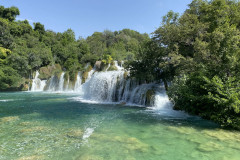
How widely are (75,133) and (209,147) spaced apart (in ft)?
16.0

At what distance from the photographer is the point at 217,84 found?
6562mm

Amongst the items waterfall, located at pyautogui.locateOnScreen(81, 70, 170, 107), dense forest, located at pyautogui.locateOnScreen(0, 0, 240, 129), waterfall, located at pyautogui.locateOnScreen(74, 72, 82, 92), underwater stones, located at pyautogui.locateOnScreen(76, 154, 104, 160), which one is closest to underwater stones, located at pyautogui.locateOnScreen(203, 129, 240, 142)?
dense forest, located at pyautogui.locateOnScreen(0, 0, 240, 129)

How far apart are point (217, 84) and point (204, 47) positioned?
319 cm

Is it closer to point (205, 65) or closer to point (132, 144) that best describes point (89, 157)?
point (132, 144)

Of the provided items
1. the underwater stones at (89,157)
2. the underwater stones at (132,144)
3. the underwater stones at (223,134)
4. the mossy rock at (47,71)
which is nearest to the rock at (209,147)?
the underwater stones at (223,134)

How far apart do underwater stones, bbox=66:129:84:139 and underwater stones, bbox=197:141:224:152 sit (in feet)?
13.8

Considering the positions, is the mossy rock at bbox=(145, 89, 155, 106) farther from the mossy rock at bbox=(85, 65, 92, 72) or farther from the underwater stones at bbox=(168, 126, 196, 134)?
the mossy rock at bbox=(85, 65, 92, 72)

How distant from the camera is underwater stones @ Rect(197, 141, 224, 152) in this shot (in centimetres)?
483

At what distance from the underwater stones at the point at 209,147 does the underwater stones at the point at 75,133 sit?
4.21m

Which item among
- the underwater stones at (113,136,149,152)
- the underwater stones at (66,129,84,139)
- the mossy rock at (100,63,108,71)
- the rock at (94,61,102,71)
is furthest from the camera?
the rock at (94,61,102,71)

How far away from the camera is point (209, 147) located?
16.3 feet

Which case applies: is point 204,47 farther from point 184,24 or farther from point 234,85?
point 184,24

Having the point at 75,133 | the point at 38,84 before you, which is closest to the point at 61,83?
the point at 38,84

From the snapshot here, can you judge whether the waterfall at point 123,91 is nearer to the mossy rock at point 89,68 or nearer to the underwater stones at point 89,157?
the underwater stones at point 89,157
